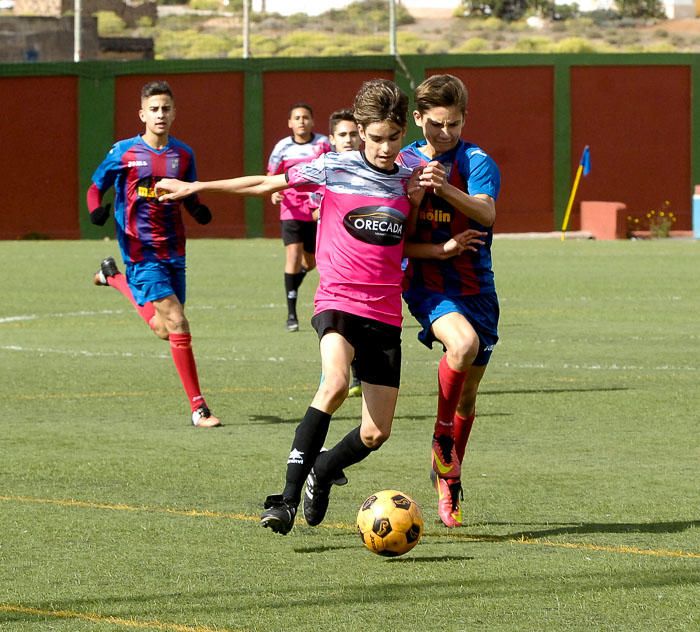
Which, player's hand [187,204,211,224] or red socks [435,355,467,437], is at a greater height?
player's hand [187,204,211,224]

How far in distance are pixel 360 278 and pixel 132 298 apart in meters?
4.65

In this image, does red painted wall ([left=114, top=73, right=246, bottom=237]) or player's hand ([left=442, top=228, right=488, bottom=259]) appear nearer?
player's hand ([left=442, top=228, right=488, bottom=259])

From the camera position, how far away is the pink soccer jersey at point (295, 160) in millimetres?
17109

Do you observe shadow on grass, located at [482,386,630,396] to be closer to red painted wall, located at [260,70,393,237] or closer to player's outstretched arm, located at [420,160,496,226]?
player's outstretched arm, located at [420,160,496,226]

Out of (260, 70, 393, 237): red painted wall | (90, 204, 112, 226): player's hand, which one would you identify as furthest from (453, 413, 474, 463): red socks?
(260, 70, 393, 237): red painted wall

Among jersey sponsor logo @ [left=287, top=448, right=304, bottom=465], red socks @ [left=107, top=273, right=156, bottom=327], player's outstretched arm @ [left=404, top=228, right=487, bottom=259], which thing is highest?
player's outstretched arm @ [left=404, top=228, right=487, bottom=259]

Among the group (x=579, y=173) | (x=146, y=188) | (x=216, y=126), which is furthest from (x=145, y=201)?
(x=216, y=126)

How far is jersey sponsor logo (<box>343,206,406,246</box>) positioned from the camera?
284 inches

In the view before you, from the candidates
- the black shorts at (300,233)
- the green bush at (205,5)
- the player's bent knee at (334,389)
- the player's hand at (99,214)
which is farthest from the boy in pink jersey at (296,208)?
the green bush at (205,5)

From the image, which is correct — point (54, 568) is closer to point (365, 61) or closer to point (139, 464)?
point (139, 464)

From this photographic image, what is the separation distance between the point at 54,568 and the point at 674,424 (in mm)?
5296

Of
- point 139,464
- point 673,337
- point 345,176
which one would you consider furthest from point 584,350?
point 345,176

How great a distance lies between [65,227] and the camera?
35656mm

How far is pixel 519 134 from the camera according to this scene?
121 feet
